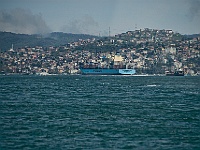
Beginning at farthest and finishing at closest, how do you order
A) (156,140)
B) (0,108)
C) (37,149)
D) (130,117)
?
1. (0,108)
2. (130,117)
3. (156,140)
4. (37,149)

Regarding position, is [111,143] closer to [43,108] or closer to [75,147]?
[75,147]

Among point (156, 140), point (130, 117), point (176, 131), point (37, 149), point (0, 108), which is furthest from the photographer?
point (0, 108)

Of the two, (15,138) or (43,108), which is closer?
(15,138)

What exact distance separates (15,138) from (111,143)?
6439mm

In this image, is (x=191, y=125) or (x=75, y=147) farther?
(x=191, y=125)

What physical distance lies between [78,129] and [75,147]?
19.9 feet

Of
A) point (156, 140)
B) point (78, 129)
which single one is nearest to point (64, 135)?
point (78, 129)

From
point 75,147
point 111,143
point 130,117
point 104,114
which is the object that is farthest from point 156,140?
point 104,114

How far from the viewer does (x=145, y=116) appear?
40.3 m

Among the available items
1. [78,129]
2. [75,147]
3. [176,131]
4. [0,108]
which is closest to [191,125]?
[176,131]

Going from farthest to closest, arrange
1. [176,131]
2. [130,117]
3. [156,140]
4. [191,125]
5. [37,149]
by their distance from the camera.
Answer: [130,117]
[191,125]
[176,131]
[156,140]
[37,149]

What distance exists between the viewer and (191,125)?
34.9m

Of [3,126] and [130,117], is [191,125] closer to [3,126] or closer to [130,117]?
[130,117]

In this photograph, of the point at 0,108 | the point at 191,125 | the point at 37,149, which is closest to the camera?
the point at 37,149
